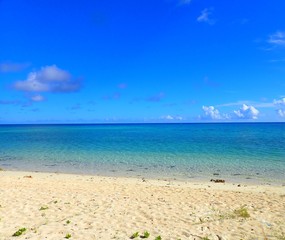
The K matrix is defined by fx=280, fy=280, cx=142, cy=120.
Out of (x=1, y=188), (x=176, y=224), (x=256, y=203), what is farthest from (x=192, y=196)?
(x=1, y=188)

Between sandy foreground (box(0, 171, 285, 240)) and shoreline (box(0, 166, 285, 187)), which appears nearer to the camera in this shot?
sandy foreground (box(0, 171, 285, 240))

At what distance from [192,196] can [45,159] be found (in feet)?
92.2

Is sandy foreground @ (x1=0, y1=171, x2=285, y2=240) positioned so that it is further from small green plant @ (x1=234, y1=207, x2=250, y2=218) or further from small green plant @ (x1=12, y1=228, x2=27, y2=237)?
small green plant @ (x1=12, y1=228, x2=27, y2=237)

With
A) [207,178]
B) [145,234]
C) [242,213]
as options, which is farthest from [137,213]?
[207,178]

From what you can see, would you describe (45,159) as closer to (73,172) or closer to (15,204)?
(73,172)

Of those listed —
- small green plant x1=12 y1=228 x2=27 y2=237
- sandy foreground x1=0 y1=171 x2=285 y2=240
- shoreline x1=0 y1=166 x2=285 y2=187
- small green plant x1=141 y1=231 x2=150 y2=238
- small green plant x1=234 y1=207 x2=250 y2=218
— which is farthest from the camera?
Result: shoreline x1=0 y1=166 x2=285 y2=187

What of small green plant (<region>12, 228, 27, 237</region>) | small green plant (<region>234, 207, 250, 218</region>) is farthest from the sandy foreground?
small green plant (<region>12, 228, 27, 237</region>)

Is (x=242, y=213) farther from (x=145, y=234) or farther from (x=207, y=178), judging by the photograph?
(x=207, y=178)

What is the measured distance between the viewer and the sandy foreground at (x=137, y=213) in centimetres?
1105

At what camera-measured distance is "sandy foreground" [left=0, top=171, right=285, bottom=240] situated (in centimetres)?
1105

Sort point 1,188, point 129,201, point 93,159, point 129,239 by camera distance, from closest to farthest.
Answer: point 129,239 → point 129,201 → point 1,188 → point 93,159

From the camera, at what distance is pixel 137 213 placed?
13.5 meters

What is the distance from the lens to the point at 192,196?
17156mm

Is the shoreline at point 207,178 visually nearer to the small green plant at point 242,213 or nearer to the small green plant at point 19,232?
the small green plant at point 242,213
